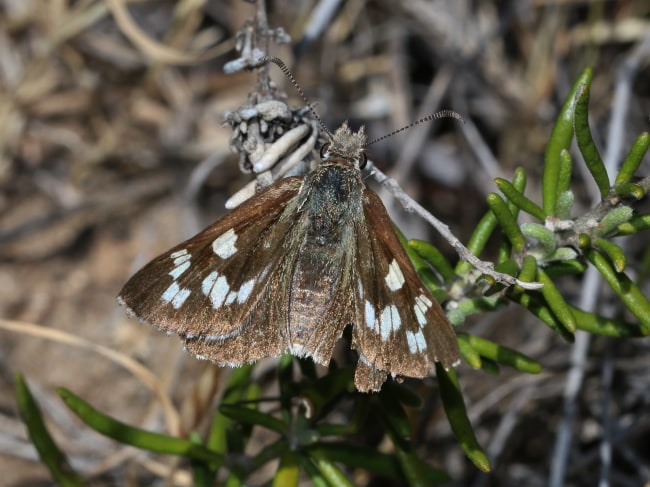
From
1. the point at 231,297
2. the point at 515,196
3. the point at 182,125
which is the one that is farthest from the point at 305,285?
the point at 182,125

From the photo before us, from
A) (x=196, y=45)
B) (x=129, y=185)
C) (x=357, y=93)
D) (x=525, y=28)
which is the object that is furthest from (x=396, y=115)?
(x=129, y=185)

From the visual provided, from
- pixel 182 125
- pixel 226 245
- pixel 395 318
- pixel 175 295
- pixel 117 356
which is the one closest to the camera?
pixel 395 318

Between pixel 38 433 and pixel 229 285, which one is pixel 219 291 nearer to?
pixel 229 285

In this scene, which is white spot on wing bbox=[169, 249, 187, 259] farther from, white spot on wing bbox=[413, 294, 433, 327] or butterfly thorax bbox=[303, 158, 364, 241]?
white spot on wing bbox=[413, 294, 433, 327]

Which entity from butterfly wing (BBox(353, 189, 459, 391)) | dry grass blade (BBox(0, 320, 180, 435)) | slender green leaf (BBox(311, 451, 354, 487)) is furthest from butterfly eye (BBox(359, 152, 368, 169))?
dry grass blade (BBox(0, 320, 180, 435))

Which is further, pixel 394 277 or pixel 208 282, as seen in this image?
pixel 208 282

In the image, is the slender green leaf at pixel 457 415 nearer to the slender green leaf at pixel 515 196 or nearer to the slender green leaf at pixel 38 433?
the slender green leaf at pixel 515 196

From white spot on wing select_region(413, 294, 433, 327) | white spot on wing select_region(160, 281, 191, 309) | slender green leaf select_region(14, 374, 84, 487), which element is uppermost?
white spot on wing select_region(160, 281, 191, 309)

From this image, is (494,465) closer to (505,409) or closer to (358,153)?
(505,409)
